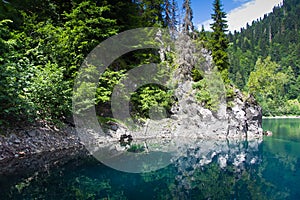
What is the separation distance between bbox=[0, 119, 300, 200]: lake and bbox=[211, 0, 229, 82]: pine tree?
11.5 meters

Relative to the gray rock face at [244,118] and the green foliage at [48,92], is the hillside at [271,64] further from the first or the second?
the green foliage at [48,92]

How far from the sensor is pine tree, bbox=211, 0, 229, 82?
63.1ft

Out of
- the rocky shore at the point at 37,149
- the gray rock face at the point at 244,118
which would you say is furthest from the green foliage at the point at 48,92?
the gray rock face at the point at 244,118

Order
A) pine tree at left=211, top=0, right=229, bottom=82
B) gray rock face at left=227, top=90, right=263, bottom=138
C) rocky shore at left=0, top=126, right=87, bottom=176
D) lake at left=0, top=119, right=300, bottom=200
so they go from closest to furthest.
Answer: lake at left=0, top=119, right=300, bottom=200 < rocky shore at left=0, top=126, right=87, bottom=176 < gray rock face at left=227, top=90, right=263, bottom=138 < pine tree at left=211, top=0, right=229, bottom=82

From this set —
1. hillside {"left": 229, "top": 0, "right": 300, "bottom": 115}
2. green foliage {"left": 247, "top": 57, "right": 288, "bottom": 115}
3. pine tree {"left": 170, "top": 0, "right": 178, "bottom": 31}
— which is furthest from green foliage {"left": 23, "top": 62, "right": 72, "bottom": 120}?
green foliage {"left": 247, "top": 57, "right": 288, "bottom": 115}

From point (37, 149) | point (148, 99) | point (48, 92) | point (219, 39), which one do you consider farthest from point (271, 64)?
point (37, 149)

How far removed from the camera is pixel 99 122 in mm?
13773

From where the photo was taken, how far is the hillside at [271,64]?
4762 centimetres

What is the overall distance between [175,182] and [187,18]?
17221 millimetres

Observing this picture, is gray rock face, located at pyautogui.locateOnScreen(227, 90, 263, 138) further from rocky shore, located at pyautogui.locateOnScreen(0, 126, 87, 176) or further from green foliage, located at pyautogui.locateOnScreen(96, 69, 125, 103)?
rocky shore, located at pyautogui.locateOnScreen(0, 126, 87, 176)

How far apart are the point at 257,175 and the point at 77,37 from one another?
11163 mm

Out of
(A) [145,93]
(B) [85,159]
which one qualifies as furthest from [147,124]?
(B) [85,159]

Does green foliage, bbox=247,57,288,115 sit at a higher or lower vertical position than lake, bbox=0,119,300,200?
higher

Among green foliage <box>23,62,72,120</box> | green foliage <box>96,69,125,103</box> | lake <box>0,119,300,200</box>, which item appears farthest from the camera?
green foliage <box>96,69,125,103</box>
